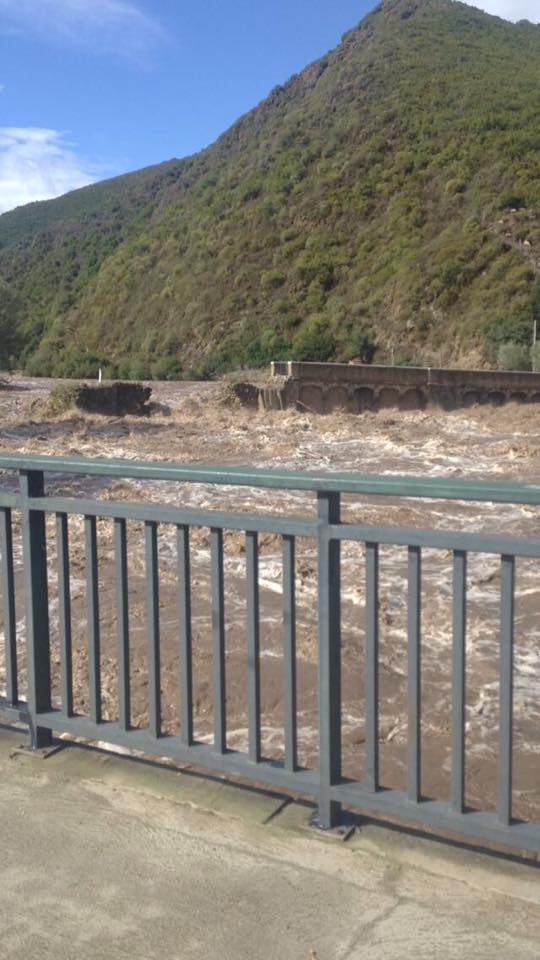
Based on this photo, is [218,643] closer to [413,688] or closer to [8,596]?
[413,688]

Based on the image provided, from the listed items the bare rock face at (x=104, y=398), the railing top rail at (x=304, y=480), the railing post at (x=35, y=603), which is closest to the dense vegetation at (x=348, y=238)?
the bare rock face at (x=104, y=398)

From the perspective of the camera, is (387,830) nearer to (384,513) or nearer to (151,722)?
(151,722)

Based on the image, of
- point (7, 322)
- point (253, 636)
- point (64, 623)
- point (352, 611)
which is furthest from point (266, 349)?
point (253, 636)

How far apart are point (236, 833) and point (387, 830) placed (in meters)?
0.42

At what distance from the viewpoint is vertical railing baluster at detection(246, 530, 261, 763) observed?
274 cm

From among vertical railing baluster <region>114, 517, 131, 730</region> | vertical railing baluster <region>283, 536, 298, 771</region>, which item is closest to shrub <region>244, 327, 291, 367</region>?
vertical railing baluster <region>114, 517, 131, 730</region>

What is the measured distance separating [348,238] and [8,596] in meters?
62.9

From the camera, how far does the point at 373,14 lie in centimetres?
10031

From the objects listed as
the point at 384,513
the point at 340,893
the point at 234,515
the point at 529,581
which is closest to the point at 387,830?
the point at 340,893

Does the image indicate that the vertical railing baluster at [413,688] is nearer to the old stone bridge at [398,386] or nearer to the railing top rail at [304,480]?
the railing top rail at [304,480]

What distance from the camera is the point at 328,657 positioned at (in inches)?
104

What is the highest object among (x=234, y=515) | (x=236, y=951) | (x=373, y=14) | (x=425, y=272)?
(x=373, y=14)

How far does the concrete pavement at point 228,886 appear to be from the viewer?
7.20 feet

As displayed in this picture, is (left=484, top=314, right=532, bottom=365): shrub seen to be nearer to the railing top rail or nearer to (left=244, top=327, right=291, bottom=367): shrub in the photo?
(left=244, top=327, right=291, bottom=367): shrub
